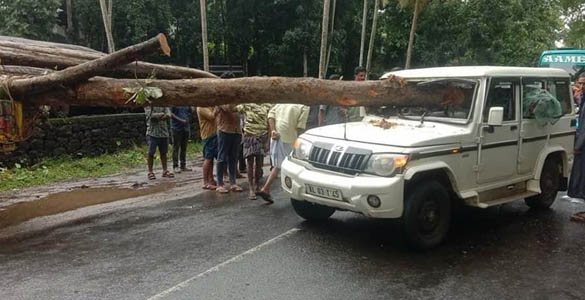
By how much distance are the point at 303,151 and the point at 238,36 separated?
17.9 m

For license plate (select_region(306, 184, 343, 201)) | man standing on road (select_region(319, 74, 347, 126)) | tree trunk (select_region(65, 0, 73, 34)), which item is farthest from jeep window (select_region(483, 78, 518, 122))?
tree trunk (select_region(65, 0, 73, 34))

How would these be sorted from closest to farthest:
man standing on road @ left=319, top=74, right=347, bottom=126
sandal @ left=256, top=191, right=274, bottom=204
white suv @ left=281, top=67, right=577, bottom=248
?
white suv @ left=281, top=67, right=577, bottom=248 < sandal @ left=256, top=191, right=274, bottom=204 < man standing on road @ left=319, top=74, right=347, bottom=126

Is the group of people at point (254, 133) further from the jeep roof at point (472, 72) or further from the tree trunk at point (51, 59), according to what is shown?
the tree trunk at point (51, 59)

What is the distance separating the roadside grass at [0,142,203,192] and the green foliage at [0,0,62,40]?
20.0 feet

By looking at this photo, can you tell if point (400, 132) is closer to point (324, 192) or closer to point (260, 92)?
point (324, 192)

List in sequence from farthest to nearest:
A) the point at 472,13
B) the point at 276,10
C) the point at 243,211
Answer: the point at 472,13, the point at 276,10, the point at 243,211

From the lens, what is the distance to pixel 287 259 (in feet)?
16.8

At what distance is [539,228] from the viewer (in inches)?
248

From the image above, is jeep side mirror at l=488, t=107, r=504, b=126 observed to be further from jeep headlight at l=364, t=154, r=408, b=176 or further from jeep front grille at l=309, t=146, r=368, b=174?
jeep front grille at l=309, t=146, r=368, b=174

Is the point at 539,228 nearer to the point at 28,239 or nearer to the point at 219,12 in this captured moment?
the point at 28,239

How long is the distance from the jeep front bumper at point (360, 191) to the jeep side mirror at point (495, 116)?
1359mm

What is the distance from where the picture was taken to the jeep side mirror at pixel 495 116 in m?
5.52

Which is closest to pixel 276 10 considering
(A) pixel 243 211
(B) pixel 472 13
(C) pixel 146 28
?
(C) pixel 146 28

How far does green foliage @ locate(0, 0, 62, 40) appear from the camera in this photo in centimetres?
1560
